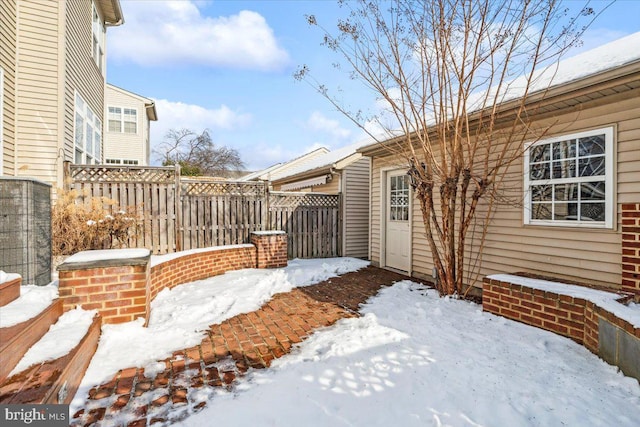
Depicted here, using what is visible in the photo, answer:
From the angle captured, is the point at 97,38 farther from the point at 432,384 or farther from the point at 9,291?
the point at 432,384

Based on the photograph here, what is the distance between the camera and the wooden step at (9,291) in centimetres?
245

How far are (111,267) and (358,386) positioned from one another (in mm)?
2661

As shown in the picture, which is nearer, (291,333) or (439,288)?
(291,333)

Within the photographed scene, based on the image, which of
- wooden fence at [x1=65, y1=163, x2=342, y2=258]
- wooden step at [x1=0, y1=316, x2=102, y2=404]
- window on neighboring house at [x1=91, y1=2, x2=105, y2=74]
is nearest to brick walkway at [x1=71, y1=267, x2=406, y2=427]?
wooden step at [x1=0, y1=316, x2=102, y2=404]

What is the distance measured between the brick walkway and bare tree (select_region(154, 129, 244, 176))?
84.0ft

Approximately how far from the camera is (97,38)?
912cm

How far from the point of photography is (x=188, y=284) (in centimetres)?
546

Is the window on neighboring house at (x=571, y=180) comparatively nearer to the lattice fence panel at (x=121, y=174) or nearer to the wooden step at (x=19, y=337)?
the wooden step at (x=19, y=337)

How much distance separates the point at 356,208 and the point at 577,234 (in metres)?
5.53

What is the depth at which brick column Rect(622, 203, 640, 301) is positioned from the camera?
130 inches

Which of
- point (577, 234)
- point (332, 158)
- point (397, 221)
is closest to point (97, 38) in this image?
point (332, 158)

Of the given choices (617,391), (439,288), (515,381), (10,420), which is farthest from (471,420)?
(439,288)

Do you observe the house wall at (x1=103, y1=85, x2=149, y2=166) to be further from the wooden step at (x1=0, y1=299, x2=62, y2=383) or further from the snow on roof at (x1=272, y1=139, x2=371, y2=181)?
the wooden step at (x1=0, y1=299, x2=62, y2=383)

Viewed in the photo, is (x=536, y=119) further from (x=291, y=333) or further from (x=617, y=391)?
(x=291, y=333)
